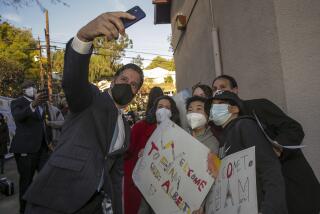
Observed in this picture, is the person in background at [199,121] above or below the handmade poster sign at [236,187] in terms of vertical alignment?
above

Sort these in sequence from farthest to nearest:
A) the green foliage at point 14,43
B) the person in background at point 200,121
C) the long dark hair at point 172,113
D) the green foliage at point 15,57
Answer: the green foliage at point 14,43, the green foliage at point 15,57, the long dark hair at point 172,113, the person in background at point 200,121

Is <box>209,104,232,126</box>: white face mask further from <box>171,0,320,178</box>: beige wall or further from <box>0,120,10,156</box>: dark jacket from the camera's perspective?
<box>0,120,10,156</box>: dark jacket

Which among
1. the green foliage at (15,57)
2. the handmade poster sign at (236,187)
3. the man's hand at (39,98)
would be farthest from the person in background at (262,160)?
the green foliage at (15,57)

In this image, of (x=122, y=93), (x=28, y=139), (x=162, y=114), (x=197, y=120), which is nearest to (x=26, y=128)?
(x=28, y=139)

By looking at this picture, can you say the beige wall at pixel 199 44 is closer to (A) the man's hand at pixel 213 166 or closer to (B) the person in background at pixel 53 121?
(B) the person in background at pixel 53 121

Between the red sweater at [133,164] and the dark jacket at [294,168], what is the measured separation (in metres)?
1.61

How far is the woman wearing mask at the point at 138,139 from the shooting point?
3451 millimetres

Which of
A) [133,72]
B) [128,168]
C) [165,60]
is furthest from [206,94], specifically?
[165,60]

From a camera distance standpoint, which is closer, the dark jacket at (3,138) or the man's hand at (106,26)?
the man's hand at (106,26)

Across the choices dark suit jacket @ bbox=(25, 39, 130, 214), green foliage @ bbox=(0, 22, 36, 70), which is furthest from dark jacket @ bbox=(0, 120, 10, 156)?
green foliage @ bbox=(0, 22, 36, 70)

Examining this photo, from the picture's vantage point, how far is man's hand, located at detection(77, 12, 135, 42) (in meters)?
1.49

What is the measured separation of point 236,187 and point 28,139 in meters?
3.73

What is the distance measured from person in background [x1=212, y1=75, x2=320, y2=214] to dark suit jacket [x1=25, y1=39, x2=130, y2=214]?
1.13m

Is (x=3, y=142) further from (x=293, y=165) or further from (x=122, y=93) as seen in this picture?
(x=293, y=165)
